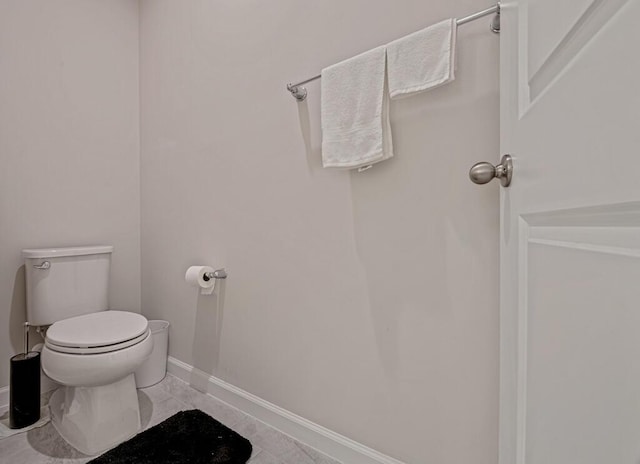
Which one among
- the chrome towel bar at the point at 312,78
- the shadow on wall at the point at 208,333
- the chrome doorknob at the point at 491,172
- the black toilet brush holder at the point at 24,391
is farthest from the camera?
the shadow on wall at the point at 208,333

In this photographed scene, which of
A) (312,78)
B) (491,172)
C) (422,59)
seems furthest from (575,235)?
(312,78)

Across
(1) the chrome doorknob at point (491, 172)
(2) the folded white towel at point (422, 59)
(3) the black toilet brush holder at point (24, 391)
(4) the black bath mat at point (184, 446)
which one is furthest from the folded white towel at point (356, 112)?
(3) the black toilet brush holder at point (24, 391)

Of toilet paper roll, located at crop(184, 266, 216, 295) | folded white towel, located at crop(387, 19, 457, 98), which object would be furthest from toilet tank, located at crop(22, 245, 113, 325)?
folded white towel, located at crop(387, 19, 457, 98)

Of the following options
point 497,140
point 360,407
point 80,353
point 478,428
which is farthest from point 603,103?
point 80,353

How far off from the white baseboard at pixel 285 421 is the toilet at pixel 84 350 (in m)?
0.37

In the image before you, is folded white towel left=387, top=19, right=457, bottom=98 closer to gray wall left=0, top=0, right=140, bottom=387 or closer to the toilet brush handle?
gray wall left=0, top=0, right=140, bottom=387

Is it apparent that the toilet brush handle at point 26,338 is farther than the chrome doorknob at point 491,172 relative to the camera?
Yes

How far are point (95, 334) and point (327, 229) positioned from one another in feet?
3.43

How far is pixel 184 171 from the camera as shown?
1876mm

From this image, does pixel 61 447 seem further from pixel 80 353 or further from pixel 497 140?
pixel 497 140

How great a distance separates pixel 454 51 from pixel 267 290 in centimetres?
115

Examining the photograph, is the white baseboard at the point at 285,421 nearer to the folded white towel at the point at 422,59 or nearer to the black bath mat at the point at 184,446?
the black bath mat at the point at 184,446

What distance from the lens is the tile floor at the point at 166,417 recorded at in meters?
1.28

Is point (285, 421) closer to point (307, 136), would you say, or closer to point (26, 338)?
point (307, 136)
